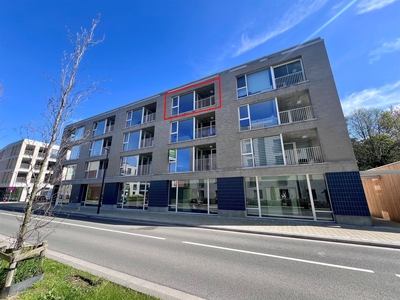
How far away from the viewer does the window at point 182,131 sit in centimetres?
1655

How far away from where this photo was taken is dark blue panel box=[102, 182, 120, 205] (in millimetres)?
18625

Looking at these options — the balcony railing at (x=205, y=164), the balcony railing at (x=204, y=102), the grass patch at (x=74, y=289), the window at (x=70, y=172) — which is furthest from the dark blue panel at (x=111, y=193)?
the grass patch at (x=74, y=289)

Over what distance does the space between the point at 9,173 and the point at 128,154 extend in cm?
3591

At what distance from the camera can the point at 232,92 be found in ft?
50.2

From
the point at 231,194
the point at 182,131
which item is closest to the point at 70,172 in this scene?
the point at 182,131

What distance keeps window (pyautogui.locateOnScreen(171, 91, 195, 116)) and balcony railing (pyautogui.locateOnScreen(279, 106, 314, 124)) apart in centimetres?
842

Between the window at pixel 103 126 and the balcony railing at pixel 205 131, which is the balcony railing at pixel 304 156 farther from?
the window at pixel 103 126

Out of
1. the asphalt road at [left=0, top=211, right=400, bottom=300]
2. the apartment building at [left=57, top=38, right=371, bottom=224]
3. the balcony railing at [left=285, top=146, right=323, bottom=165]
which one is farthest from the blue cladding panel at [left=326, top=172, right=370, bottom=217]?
the asphalt road at [left=0, top=211, right=400, bottom=300]

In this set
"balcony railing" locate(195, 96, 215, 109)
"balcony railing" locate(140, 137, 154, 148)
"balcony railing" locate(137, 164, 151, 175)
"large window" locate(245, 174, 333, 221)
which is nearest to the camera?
"large window" locate(245, 174, 333, 221)

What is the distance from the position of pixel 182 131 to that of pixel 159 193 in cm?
632

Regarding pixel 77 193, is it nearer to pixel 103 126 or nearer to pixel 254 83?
pixel 103 126

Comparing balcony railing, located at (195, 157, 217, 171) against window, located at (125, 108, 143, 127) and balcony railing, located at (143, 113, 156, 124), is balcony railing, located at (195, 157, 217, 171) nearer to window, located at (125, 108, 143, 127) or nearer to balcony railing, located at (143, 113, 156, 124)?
balcony railing, located at (143, 113, 156, 124)

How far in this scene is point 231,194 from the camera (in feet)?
42.4

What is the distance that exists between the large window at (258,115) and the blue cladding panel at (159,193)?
8.77 m
